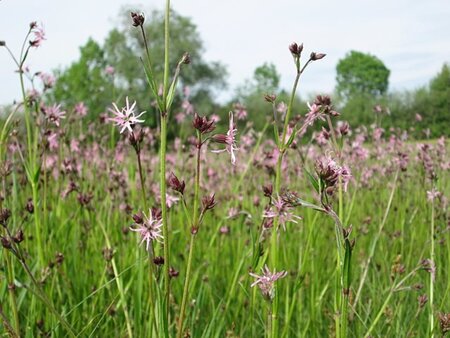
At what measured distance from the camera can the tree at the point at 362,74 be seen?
66812 mm

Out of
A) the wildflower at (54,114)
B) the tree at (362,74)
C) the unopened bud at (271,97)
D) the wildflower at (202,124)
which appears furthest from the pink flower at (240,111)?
the tree at (362,74)

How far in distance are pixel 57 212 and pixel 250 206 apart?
148cm

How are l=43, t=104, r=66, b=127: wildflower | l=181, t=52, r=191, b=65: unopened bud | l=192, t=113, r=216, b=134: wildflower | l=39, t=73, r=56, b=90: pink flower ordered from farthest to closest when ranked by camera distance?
l=39, t=73, r=56, b=90: pink flower → l=43, t=104, r=66, b=127: wildflower → l=181, t=52, r=191, b=65: unopened bud → l=192, t=113, r=216, b=134: wildflower

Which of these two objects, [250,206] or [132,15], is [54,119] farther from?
[250,206]

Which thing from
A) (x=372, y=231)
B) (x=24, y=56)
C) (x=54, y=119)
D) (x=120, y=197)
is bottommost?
(x=372, y=231)

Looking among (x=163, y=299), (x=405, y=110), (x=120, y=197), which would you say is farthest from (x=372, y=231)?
(x=405, y=110)

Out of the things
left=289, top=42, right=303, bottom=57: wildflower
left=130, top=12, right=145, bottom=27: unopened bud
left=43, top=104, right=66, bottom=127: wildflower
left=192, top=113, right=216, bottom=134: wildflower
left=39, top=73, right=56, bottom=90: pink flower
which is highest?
left=130, top=12, right=145, bottom=27: unopened bud

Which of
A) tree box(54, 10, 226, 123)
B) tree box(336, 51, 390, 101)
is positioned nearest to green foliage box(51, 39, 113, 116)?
tree box(54, 10, 226, 123)

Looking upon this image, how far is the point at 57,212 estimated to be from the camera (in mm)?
3117

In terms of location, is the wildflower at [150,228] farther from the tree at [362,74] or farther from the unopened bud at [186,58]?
the tree at [362,74]

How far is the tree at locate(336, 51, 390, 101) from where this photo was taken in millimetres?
66812

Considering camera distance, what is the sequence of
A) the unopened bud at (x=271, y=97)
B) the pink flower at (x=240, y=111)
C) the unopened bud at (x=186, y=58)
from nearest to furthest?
the unopened bud at (x=186, y=58) < the unopened bud at (x=271, y=97) < the pink flower at (x=240, y=111)

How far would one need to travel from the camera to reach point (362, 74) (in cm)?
6706

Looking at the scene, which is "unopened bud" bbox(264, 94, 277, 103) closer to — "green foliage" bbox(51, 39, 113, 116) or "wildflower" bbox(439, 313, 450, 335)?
"wildflower" bbox(439, 313, 450, 335)
